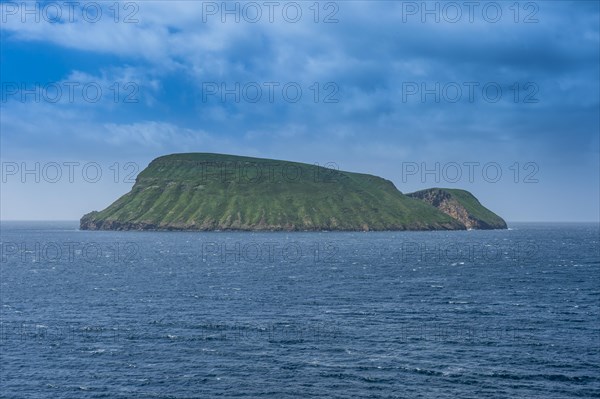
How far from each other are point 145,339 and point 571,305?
79344 millimetres

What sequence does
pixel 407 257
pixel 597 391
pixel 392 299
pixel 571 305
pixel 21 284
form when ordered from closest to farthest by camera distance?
pixel 597 391 → pixel 571 305 → pixel 392 299 → pixel 21 284 → pixel 407 257

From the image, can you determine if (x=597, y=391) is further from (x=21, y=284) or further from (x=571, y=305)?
(x=21, y=284)

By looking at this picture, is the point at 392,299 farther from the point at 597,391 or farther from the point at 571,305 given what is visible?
the point at 597,391

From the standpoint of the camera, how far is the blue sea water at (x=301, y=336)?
194 feet

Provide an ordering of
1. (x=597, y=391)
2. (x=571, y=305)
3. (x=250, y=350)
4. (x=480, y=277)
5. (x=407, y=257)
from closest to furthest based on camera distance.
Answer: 1. (x=597, y=391)
2. (x=250, y=350)
3. (x=571, y=305)
4. (x=480, y=277)
5. (x=407, y=257)

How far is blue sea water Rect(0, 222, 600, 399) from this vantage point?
2323 inches

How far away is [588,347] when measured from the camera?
71.5 meters

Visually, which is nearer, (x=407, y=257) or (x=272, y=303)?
(x=272, y=303)

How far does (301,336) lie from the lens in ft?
254

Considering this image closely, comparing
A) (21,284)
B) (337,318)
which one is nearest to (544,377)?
(337,318)

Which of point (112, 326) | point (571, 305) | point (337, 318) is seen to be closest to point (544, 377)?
point (337, 318)

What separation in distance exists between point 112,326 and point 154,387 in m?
28.3

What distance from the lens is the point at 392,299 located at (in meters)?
107

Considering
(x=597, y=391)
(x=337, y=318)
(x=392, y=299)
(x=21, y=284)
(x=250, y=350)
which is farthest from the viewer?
(x=21, y=284)
